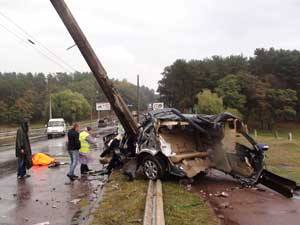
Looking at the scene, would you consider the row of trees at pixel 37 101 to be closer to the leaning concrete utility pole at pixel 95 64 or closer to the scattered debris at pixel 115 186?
the leaning concrete utility pole at pixel 95 64

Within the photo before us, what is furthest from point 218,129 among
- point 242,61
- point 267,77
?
point 242,61

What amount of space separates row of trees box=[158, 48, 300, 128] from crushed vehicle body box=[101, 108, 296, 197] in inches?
2270

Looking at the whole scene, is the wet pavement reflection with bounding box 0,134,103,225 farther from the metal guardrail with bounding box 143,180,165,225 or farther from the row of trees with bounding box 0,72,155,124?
the row of trees with bounding box 0,72,155,124

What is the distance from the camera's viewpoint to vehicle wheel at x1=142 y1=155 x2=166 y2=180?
41.1 feet

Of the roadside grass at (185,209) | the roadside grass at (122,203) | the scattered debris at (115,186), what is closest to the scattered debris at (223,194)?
the roadside grass at (185,209)

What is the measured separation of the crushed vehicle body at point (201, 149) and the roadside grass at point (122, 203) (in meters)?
0.80

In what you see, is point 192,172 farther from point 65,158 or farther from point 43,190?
point 65,158

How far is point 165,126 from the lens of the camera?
13.1 meters

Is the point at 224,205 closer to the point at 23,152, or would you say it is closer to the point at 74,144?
the point at 74,144

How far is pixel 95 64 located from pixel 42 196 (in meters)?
5.29

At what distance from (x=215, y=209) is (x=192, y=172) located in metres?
3.25

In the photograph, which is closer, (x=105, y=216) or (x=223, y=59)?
(x=105, y=216)

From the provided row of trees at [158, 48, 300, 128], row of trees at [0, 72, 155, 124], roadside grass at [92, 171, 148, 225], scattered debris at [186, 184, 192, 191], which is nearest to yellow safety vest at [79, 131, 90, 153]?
roadside grass at [92, 171, 148, 225]

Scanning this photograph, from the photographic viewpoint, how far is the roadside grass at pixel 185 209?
316 inches
